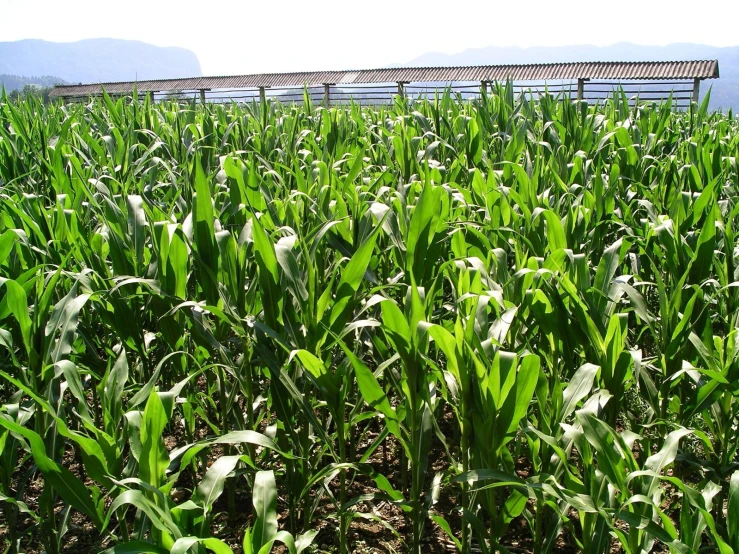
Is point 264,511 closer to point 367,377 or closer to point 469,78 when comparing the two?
point 367,377

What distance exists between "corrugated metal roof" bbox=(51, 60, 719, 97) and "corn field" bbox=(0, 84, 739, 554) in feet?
32.6

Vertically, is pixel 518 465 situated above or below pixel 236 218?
below

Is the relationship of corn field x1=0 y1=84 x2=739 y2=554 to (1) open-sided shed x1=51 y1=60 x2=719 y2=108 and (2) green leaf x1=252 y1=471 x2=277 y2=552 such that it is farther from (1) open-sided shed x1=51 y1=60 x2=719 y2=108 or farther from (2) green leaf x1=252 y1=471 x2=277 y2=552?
(1) open-sided shed x1=51 y1=60 x2=719 y2=108

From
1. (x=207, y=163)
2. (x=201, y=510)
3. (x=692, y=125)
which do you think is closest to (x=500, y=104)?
(x=692, y=125)

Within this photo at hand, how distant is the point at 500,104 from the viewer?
14.6 ft

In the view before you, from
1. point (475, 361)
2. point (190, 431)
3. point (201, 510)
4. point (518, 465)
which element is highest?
point (475, 361)

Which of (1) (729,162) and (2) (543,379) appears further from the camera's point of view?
(1) (729,162)

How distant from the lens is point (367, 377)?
1.44 metres

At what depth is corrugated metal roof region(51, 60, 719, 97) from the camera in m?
13.0

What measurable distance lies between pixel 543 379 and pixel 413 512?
0.46 m

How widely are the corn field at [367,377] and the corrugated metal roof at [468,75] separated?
9.95 metres

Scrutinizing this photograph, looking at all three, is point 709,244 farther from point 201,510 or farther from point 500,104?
point 500,104

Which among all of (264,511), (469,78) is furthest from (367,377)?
A: (469,78)

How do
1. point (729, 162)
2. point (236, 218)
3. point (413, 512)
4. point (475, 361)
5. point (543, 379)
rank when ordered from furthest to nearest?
point (729, 162) < point (236, 218) < point (413, 512) < point (543, 379) < point (475, 361)
